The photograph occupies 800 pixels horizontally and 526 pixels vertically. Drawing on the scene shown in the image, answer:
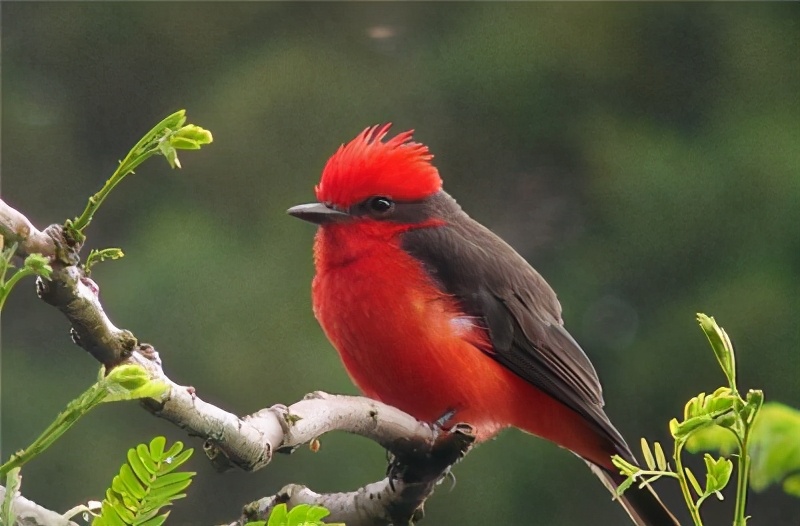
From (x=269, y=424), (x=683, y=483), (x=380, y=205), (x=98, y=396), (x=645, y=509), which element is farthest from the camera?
(x=380, y=205)

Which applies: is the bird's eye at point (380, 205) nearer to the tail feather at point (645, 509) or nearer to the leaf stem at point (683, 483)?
the tail feather at point (645, 509)

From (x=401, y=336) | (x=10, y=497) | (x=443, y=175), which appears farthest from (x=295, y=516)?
(x=443, y=175)

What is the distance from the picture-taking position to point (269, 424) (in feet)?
2.06

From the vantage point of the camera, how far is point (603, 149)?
9.56 ft

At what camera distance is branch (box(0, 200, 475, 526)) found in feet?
1.54

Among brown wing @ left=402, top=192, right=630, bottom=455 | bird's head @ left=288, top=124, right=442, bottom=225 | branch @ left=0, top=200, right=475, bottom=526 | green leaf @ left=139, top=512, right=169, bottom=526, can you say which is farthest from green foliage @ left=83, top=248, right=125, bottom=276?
brown wing @ left=402, top=192, right=630, bottom=455

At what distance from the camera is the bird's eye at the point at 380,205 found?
1.17 meters

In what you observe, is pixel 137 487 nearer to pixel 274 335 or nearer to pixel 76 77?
pixel 274 335

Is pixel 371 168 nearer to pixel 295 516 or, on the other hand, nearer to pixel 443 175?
pixel 295 516

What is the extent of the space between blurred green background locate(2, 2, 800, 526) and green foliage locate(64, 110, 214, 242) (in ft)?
6.66

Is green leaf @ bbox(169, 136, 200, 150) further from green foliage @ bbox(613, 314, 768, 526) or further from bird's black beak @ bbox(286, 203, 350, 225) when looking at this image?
bird's black beak @ bbox(286, 203, 350, 225)

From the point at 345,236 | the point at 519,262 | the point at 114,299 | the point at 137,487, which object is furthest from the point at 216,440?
the point at 114,299

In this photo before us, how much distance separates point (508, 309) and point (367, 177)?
0.74 ft

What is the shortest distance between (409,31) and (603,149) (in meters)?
0.61
